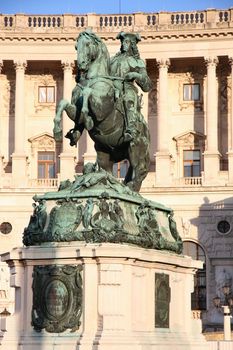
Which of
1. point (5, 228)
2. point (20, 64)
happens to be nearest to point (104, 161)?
point (5, 228)

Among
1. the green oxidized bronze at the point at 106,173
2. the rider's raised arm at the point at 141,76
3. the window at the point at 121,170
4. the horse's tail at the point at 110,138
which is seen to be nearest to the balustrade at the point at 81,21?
the window at the point at 121,170

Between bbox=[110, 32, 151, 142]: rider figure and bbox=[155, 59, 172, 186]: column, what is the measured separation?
Answer: 45.7 m

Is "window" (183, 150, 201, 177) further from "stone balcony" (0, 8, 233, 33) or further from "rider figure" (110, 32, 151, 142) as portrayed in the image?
"rider figure" (110, 32, 151, 142)

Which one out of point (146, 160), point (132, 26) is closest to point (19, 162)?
point (132, 26)

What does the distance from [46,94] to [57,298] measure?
53471mm

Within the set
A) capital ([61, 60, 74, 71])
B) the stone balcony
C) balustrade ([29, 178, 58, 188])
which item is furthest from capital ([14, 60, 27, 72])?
balustrade ([29, 178, 58, 188])

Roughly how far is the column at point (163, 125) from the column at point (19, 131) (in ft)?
Answer: 26.4

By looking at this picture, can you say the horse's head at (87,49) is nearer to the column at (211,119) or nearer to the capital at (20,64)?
the column at (211,119)

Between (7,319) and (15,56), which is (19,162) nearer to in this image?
(15,56)

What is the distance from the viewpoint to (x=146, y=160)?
2052cm

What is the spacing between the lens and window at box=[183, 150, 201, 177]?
2712 inches

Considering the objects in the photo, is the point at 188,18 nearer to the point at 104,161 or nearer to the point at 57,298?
the point at 104,161

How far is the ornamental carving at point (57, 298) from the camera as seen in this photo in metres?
18.1

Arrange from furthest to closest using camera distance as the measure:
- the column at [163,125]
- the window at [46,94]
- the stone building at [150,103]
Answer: the window at [46,94]
the column at [163,125]
the stone building at [150,103]
